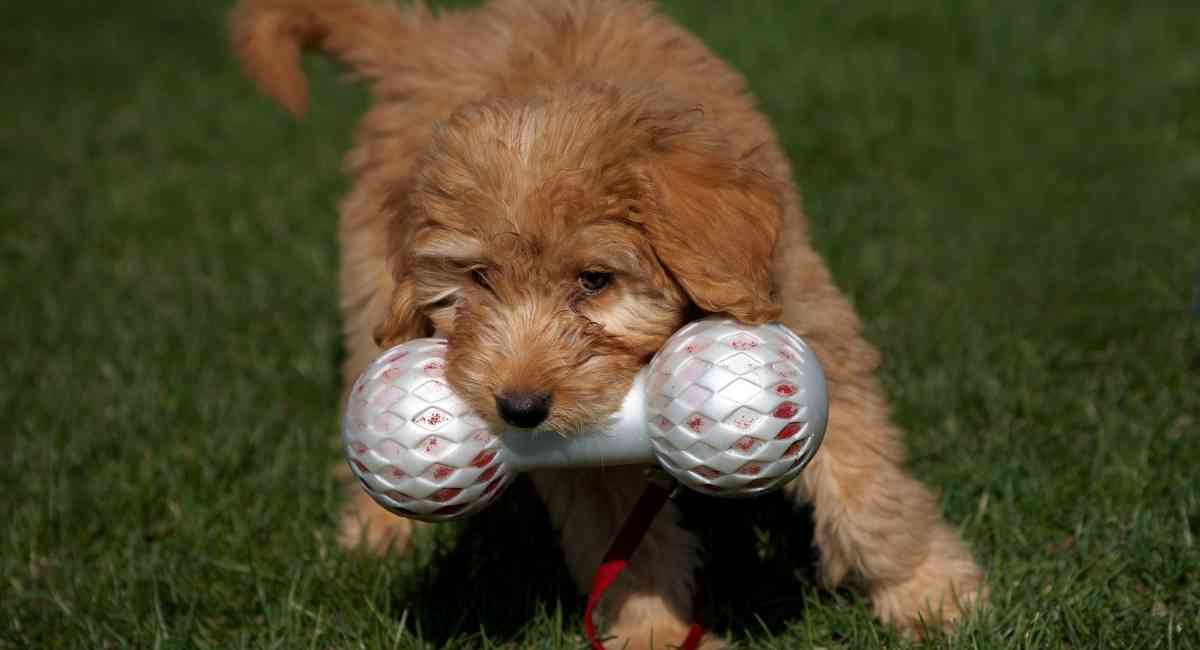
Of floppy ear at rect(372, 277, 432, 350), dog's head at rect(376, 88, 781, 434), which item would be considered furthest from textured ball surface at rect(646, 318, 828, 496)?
floppy ear at rect(372, 277, 432, 350)

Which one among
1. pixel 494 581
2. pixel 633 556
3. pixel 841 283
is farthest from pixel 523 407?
pixel 841 283

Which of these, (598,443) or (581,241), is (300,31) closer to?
(581,241)

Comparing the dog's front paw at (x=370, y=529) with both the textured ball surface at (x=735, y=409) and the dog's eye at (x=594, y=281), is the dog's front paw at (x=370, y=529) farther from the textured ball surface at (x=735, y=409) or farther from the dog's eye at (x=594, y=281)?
the textured ball surface at (x=735, y=409)

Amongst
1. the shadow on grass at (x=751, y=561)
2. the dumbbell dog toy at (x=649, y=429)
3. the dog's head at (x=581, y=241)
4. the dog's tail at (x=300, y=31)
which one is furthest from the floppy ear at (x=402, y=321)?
the dog's tail at (x=300, y=31)

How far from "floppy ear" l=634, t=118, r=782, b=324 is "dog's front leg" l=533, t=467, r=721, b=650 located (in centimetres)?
68

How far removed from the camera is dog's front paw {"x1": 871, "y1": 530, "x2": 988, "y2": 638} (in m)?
3.02

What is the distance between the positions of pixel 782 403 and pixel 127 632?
175cm

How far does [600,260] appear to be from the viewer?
2615 mm

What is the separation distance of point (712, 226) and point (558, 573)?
124cm

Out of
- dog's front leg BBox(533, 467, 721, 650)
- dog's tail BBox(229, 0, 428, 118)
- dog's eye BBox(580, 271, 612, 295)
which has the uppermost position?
dog's eye BBox(580, 271, 612, 295)

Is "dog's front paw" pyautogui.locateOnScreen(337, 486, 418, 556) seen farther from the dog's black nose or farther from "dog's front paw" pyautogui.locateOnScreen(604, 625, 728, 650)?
the dog's black nose

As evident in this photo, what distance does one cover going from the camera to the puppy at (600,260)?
2578 millimetres

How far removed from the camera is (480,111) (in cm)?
275

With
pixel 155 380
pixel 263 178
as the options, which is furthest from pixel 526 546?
pixel 263 178
